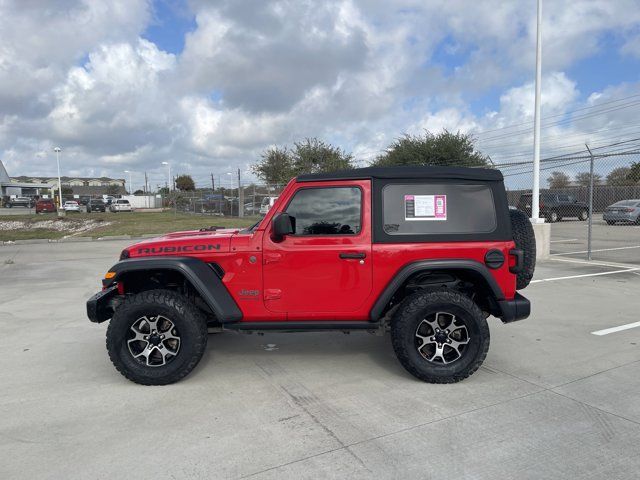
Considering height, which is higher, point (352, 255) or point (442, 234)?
point (442, 234)

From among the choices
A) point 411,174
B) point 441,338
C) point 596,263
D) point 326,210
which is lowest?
point 596,263

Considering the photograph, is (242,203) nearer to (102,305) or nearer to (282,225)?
(102,305)

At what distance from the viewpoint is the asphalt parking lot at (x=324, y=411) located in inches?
110

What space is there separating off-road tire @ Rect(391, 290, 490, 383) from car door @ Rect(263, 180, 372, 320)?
15.1 inches

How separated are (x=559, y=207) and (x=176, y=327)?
25.2 meters

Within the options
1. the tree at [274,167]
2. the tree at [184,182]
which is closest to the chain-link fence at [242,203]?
the tree at [274,167]

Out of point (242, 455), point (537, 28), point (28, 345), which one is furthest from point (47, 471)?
point (537, 28)

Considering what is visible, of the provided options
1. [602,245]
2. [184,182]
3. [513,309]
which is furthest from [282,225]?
[184,182]

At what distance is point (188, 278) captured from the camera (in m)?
3.81

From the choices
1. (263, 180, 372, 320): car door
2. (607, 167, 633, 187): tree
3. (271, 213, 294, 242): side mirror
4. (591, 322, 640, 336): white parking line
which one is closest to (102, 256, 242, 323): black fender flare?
(263, 180, 372, 320): car door

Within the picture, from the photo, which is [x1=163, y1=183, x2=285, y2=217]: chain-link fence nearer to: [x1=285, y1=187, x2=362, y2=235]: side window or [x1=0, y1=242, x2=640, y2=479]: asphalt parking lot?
[x1=0, y1=242, x2=640, y2=479]: asphalt parking lot

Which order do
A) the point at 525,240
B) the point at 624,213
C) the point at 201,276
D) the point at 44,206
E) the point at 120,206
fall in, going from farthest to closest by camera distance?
the point at 120,206 → the point at 44,206 → the point at 624,213 → the point at 525,240 → the point at 201,276

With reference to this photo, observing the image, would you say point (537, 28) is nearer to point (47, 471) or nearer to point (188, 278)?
point (188, 278)

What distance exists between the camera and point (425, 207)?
157 inches
